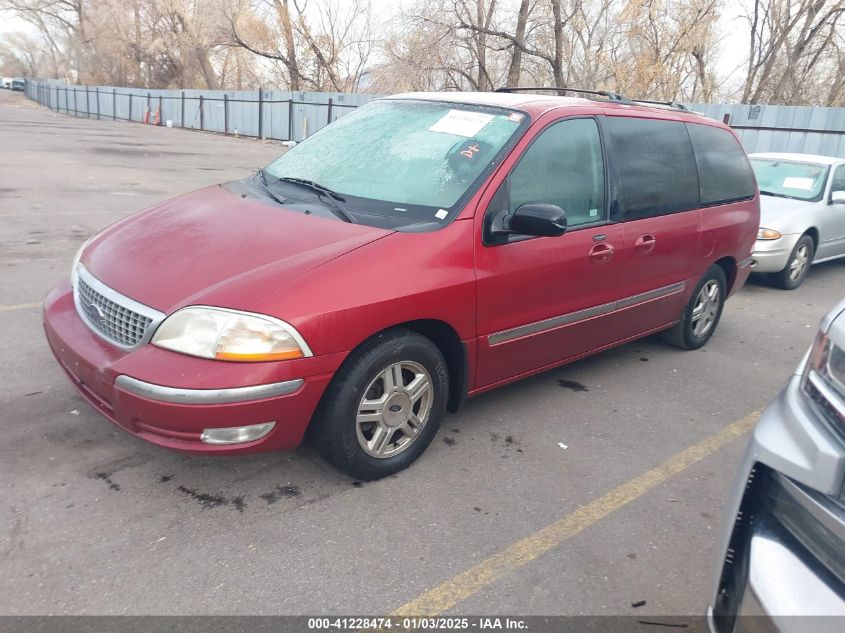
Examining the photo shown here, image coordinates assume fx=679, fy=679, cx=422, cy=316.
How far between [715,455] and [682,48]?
70.4 feet

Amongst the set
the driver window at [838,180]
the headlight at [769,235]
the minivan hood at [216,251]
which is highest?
the driver window at [838,180]

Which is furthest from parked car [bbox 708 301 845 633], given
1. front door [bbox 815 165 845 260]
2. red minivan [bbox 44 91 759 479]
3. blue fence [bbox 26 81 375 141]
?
blue fence [bbox 26 81 375 141]

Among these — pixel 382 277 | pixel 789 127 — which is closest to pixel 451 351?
pixel 382 277

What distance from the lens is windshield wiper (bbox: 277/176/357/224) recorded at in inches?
132

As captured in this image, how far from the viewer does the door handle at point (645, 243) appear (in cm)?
423

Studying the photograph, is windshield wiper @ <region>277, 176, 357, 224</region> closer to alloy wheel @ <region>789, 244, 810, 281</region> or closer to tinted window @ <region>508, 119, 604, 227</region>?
tinted window @ <region>508, 119, 604, 227</region>

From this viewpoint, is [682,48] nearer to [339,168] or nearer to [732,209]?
[732,209]

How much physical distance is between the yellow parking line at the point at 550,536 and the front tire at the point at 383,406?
2.37 feet

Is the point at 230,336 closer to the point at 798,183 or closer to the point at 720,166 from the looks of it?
the point at 720,166

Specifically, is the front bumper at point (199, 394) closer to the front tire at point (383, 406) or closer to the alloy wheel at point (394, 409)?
the front tire at point (383, 406)

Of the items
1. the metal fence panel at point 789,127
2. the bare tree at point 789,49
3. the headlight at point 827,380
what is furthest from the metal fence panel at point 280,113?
the headlight at point 827,380

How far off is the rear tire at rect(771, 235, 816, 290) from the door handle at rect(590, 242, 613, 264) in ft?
15.6

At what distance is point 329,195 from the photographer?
3600 millimetres

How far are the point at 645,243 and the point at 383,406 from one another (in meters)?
2.16
